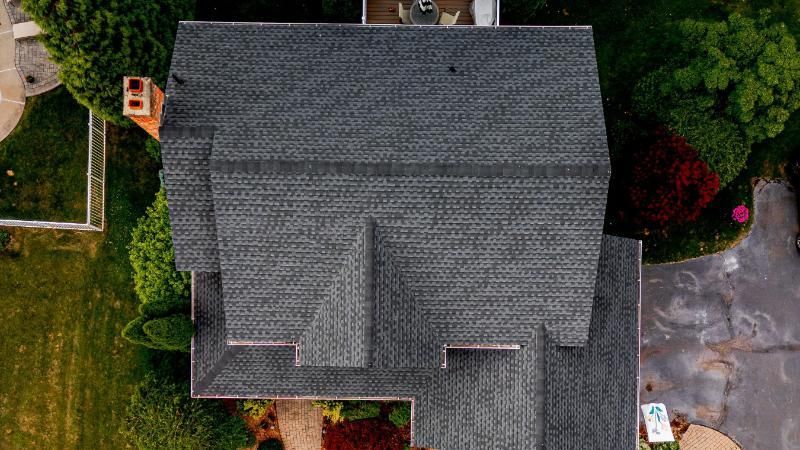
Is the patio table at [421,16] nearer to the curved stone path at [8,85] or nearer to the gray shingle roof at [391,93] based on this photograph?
the gray shingle roof at [391,93]

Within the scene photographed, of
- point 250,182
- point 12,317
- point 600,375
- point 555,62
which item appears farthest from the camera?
point 12,317

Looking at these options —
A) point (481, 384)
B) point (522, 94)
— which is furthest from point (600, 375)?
point (522, 94)

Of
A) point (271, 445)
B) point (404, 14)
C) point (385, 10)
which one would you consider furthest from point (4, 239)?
point (404, 14)

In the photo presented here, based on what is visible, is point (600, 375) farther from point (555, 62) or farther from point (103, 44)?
point (103, 44)

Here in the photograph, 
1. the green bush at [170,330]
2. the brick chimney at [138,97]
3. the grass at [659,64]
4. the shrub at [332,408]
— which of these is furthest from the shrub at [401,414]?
the brick chimney at [138,97]

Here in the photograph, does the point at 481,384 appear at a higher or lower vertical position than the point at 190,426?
higher

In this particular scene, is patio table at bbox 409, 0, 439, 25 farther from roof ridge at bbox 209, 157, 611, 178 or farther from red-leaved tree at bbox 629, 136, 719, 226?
red-leaved tree at bbox 629, 136, 719, 226
